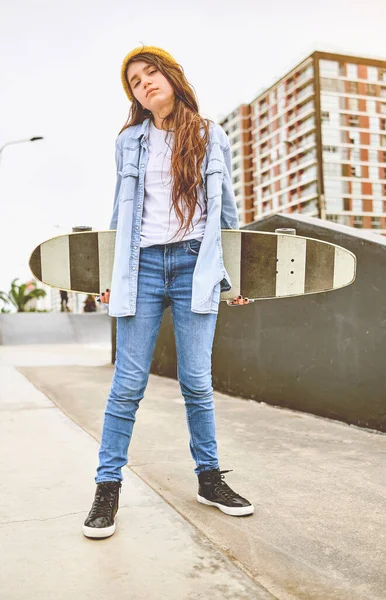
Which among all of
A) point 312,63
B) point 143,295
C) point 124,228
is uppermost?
point 312,63

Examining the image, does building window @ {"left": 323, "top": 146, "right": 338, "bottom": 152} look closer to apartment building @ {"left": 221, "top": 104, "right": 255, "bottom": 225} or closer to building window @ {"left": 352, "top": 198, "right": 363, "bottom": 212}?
building window @ {"left": 352, "top": 198, "right": 363, "bottom": 212}

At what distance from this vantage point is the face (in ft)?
6.34

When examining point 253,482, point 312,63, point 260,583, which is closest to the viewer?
point 260,583

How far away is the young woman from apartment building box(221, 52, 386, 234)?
7302 cm

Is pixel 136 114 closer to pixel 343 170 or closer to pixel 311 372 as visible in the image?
pixel 311 372

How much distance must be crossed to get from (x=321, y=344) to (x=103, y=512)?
7.38ft

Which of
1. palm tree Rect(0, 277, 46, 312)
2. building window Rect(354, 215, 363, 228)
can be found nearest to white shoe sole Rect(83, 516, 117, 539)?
palm tree Rect(0, 277, 46, 312)

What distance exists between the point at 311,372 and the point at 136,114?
2.28 metres

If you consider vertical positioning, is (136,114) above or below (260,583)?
above

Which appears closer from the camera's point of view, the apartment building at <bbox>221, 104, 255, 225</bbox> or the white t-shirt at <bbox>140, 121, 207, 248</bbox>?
the white t-shirt at <bbox>140, 121, 207, 248</bbox>

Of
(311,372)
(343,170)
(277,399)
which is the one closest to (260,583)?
(311,372)

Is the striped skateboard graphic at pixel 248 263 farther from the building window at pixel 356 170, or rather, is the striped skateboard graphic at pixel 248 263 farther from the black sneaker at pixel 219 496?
the building window at pixel 356 170

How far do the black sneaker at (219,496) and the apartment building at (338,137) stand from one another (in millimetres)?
73301

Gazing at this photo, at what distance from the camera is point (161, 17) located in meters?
4.90
